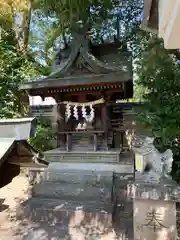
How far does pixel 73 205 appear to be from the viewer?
5.55m

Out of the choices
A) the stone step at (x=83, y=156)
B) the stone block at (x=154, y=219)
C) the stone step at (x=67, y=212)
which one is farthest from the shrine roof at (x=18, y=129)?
the stone step at (x=83, y=156)

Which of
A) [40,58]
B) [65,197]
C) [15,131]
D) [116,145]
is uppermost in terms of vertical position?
[40,58]

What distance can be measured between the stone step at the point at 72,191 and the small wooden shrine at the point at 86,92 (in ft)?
5.25

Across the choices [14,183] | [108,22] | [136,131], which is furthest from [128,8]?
[14,183]

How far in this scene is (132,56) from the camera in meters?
8.29

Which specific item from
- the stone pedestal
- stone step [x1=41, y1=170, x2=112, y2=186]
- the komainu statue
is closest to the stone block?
the stone pedestal

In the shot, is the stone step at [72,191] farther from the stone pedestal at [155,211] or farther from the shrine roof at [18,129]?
the shrine roof at [18,129]

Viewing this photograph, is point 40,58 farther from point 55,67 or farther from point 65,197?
point 65,197

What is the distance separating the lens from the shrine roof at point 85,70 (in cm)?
673

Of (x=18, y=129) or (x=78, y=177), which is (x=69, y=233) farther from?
(x=18, y=129)

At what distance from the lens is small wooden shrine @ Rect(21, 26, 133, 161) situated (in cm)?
695

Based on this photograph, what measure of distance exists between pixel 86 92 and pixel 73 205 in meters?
3.73

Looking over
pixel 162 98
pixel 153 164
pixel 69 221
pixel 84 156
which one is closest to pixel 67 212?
pixel 69 221

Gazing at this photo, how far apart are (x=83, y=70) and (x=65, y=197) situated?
4.12 metres
